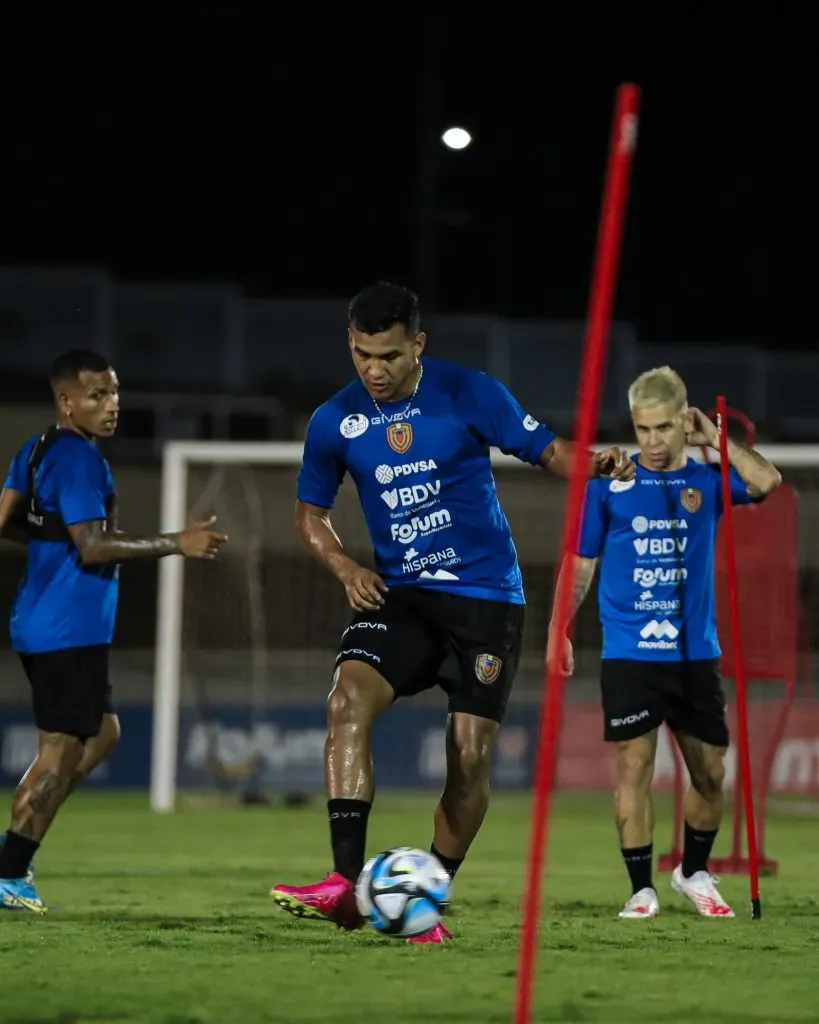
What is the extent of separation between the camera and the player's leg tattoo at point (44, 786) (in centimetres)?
767

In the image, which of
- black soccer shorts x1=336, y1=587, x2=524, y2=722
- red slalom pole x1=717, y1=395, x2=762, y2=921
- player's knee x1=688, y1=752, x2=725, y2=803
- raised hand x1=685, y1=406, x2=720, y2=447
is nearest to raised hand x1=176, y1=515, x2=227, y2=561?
black soccer shorts x1=336, y1=587, x2=524, y2=722

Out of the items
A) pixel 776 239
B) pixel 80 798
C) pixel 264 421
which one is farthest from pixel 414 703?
pixel 776 239

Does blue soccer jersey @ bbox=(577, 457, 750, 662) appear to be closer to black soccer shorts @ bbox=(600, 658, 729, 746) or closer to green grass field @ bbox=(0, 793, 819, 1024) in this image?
black soccer shorts @ bbox=(600, 658, 729, 746)

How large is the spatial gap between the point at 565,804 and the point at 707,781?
810 centimetres

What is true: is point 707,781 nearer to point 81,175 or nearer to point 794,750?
point 794,750

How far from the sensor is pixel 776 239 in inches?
1633

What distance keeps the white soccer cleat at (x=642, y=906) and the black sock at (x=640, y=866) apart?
2.2 inches

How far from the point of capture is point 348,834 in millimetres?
6230

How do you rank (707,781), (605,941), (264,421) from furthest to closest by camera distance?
(264,421) < (707,781) < (605,941)

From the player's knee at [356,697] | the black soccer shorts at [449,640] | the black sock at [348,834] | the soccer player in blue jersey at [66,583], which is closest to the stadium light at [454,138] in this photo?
the soccer player in blue jersey at [66,583]

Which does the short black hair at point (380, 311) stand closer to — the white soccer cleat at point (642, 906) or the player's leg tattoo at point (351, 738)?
the player's leg tattoo at point (351, 738)

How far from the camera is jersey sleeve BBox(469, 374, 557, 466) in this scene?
6660mm

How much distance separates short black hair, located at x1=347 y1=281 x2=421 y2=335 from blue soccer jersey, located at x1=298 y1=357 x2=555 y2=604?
0.29 meters

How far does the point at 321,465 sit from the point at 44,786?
1895 millimetres
